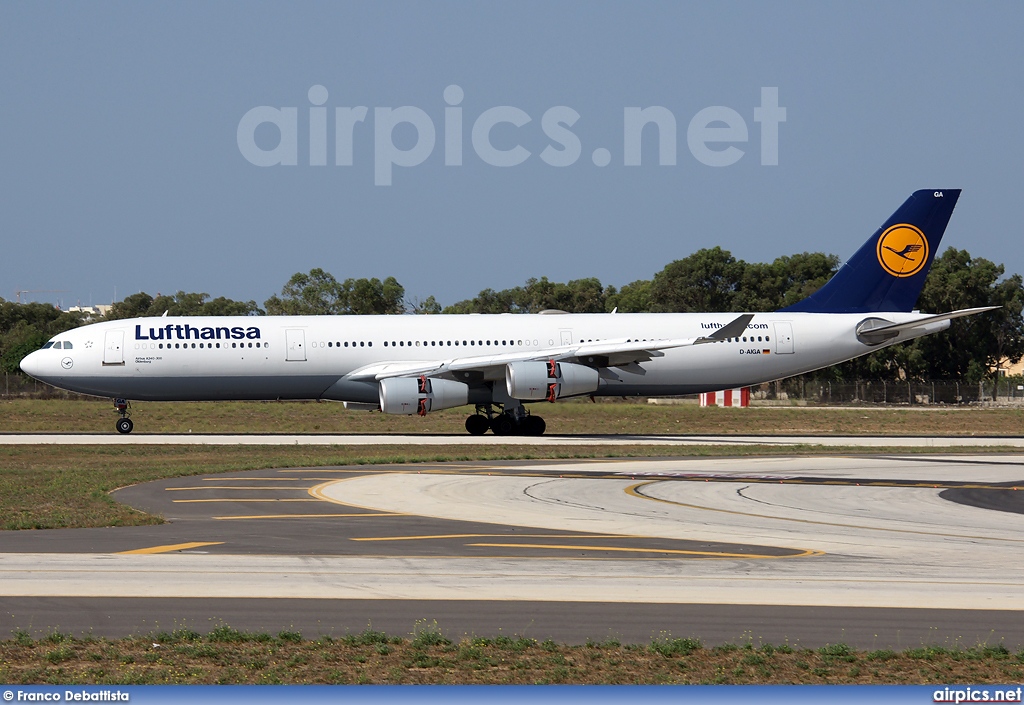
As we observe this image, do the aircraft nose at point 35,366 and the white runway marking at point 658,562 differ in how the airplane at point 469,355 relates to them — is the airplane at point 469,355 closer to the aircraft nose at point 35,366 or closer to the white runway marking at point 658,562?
the aircraft nose at point 35,366

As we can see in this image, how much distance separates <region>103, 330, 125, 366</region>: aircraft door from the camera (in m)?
40.4

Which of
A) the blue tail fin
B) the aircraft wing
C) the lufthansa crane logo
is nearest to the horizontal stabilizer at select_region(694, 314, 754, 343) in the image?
the aircraft wing

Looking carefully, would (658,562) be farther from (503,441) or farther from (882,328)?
(882,328)

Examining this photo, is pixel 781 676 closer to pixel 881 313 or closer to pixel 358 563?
pixel 358 563

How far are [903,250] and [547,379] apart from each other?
14.8 meters

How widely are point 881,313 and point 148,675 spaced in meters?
38.9

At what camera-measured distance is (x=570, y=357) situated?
131 ft

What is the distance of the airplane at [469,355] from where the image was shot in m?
39.7

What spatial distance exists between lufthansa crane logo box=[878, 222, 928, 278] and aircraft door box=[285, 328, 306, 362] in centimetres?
2083

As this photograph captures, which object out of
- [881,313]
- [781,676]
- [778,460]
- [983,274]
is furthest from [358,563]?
[983,274]

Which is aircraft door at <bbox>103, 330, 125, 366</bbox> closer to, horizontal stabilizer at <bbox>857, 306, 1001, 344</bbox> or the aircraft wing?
the aircraft wing

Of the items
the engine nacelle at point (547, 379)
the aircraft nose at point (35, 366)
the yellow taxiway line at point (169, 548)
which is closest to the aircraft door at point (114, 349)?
the aircraft nose at point (35, 366)

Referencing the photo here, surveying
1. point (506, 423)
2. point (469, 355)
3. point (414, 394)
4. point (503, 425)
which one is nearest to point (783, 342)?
point (506, 423)

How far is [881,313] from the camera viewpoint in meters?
44.1
